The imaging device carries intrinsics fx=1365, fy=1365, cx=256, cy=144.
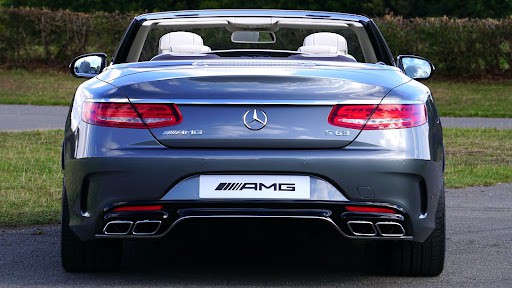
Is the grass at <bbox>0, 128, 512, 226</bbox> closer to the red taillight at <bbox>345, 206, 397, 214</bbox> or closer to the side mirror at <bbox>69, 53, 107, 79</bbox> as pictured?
the side mirror at <bbox>69, 53, 107, 79</bbox>

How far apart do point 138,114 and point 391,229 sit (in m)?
1.26

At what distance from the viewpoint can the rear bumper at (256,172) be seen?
6020 millimetres

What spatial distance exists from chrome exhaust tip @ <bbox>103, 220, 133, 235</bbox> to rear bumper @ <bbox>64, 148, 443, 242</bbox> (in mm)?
28

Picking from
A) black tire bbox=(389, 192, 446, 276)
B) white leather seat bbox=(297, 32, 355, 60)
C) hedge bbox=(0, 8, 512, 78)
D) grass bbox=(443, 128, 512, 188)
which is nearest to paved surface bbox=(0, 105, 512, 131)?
grass bbox=(443, 128, 512, 188)

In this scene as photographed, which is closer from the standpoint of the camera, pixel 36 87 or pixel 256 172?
pixel 256 172

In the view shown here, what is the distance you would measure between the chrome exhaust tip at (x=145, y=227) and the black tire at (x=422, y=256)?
50.2 inches

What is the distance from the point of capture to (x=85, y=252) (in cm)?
668

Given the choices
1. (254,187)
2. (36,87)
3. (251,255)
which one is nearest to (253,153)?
(254,187)

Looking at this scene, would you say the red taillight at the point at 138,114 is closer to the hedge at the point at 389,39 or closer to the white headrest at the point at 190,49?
the white headrest at the point at 190,49

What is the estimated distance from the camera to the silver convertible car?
6.04 meters

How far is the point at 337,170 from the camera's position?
6.03 meters

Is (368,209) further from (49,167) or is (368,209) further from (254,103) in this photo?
(49,167)

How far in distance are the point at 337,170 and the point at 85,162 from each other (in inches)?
45.1

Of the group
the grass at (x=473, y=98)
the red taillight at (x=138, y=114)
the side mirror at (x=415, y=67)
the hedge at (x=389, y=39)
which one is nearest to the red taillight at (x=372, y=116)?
the red taillight at (x=138, y=114)
